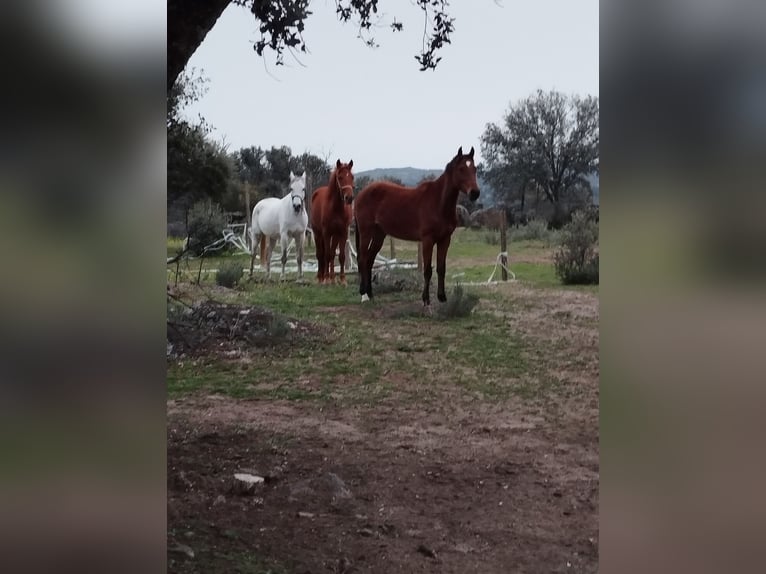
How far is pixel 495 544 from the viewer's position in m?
1.93

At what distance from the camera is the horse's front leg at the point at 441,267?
2186mm

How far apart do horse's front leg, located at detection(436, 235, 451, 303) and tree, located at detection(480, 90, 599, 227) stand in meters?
0.24

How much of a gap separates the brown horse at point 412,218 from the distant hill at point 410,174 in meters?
0.02

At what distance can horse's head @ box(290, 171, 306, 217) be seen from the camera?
7.23 ft

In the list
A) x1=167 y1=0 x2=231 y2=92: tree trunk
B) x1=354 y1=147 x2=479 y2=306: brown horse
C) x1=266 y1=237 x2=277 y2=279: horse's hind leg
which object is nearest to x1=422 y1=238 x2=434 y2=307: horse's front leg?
x1=354 y1=147 x2=479 y2=306: brown horse

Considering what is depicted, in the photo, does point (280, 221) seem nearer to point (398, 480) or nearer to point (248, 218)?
point (248, 218)

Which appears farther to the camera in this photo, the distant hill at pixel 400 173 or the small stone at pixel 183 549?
the distant hill at pixel 400 173

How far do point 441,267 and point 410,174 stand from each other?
0.31 meters

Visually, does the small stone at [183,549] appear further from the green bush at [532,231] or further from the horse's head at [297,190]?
the green bush at [532,231]
